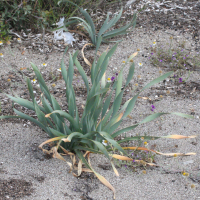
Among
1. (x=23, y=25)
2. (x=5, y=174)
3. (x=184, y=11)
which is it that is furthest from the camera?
(x=184, y=11)

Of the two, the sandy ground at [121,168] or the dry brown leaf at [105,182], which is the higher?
the dry brown leaf at [105,182]

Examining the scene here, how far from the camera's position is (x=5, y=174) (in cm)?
197

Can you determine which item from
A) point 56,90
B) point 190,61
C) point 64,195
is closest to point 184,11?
point 190,61

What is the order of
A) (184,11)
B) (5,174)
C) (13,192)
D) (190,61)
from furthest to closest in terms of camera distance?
(184,11), (190,61), (5,174), (13,192)

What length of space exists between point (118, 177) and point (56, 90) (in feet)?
4.04

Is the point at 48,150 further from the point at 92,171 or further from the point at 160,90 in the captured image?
the point at 160,90

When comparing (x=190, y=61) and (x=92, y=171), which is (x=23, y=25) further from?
(x=92, y=171)

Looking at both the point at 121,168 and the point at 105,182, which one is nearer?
the point at 105,182

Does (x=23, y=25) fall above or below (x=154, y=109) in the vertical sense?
above

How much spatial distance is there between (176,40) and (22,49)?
1.90 meters

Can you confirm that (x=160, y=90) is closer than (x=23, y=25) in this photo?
Yes

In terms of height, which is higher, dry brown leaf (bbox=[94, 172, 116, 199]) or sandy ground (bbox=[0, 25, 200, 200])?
dry brown leaf (bbox=[94, 172, 116, 199])

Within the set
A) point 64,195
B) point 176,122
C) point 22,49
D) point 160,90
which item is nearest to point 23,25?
point 22,49

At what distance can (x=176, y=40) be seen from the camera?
374 cm
